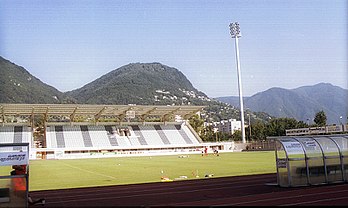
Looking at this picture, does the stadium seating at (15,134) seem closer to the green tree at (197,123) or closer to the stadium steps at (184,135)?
the stadium steps at (184,135)

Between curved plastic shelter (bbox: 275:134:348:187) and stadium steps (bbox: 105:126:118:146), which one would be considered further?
stadium steps (bbox: 105:126:118:146)

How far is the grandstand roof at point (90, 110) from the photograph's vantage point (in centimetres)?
6281

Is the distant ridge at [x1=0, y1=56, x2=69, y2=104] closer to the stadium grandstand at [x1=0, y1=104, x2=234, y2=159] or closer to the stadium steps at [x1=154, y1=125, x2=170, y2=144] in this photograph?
the stadium grandstand at [x1=0, y1=104, x2=234, y2=159]

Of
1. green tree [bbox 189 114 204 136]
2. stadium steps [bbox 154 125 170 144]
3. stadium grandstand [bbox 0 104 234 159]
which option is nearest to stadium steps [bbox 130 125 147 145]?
stadium grandstand [bbox 0 104 234 159]

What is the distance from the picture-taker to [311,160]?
1531 cm

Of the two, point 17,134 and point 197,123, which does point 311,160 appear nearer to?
point 17,134

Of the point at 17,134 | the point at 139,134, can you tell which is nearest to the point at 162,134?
the point at 139,134

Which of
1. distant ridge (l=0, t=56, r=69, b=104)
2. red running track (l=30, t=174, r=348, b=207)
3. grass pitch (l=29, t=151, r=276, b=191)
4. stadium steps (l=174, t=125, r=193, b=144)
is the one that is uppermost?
distant ridge (l=0, t=56, r=69, b=104)

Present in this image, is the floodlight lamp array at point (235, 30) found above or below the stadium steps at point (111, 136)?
above

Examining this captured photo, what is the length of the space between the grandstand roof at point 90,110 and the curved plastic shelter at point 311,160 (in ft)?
171

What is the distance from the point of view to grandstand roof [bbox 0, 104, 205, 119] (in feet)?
206

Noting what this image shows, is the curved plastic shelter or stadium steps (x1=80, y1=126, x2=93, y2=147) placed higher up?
stadium steps (x1=80, y1=126, x2=93, y2=147)

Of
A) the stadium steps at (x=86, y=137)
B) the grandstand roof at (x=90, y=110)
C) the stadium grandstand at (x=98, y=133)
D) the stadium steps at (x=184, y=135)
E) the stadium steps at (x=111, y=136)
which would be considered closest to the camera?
the grandstand roof at (x=90, y=110)

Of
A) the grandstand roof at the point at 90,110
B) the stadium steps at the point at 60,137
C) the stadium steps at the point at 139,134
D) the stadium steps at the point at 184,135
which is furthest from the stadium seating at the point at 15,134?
the stadium steps at the point at 184,135
